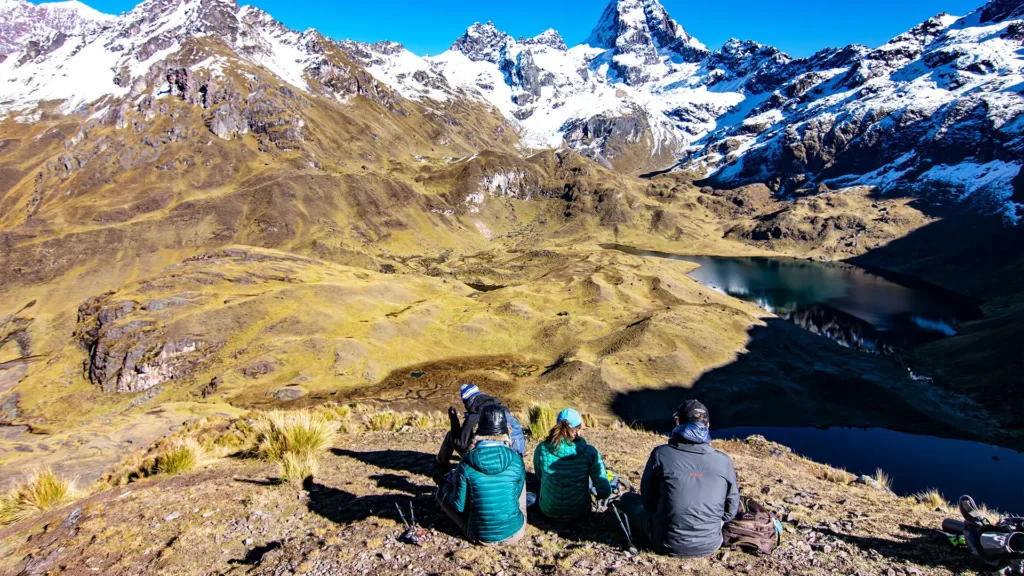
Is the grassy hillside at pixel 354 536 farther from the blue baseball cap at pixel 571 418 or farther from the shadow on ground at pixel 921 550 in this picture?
the blue baseball cap at pixel 571 418

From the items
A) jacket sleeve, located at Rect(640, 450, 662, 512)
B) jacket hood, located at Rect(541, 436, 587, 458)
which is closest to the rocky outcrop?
jacket hood, located at Rect(541, 436, 587, 458)

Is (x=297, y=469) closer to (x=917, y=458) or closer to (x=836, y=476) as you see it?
(x=836, y=476)

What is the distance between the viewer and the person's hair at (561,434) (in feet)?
26.5

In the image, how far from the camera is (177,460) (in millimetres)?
12352

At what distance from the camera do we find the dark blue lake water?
1487 inches

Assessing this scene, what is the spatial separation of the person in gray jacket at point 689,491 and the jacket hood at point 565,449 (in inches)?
50.4

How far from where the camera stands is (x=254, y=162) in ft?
526

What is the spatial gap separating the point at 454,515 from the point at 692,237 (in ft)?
648

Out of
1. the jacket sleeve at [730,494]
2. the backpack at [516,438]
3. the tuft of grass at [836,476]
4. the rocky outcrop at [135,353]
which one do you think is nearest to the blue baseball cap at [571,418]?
the backpack at [516,438]

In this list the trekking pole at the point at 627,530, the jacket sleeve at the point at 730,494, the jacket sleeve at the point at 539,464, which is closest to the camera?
the jacket sleeve at the point at 730,494

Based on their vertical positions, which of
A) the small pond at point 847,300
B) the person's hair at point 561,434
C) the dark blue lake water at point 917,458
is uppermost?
the small pond at point 847,300

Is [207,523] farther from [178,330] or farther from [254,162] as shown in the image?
[254,162]

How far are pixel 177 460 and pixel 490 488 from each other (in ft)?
31.5

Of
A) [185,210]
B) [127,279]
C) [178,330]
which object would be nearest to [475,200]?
[185,210]
